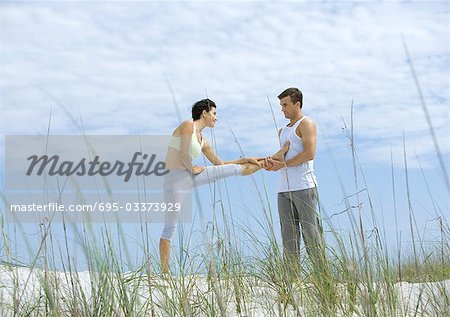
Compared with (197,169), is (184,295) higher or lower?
lower

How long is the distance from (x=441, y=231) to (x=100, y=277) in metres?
2.40

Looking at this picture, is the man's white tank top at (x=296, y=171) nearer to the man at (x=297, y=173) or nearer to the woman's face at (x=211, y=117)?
the man at (x=297, y=173)

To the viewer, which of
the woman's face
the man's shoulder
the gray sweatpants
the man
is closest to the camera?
the gray sweatpants

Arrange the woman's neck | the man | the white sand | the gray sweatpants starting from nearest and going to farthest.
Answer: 1. the white sand
2. the gray sweatpants
3. the man
4. the woman's neck

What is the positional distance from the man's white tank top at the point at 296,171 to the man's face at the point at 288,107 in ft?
0.43

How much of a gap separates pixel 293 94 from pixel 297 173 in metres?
0.76

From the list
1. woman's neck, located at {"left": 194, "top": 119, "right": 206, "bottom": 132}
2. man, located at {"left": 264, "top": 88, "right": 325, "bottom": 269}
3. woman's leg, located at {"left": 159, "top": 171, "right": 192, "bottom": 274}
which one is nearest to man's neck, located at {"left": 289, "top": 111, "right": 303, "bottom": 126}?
man, located at {"left": 264, "top": 88, "right": 325, "bottom": 269}

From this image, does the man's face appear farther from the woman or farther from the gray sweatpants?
the gray sweatpants

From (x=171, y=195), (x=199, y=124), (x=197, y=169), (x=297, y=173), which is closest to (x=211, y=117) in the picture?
(x=199, y=124)

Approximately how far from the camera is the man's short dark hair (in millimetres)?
5324

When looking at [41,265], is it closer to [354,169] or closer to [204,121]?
[354,169]

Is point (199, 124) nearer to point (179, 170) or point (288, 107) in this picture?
point (179, 170)

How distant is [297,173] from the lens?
5.02m

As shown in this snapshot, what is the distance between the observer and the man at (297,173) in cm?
492
